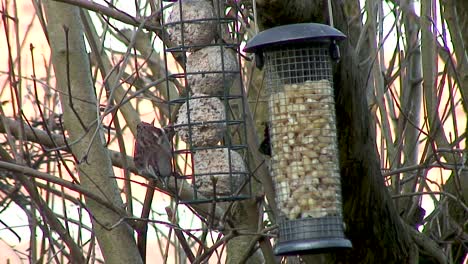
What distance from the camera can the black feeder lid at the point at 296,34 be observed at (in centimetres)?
245

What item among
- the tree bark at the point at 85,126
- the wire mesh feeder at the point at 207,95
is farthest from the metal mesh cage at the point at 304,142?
the tree bark at the point at 85,126

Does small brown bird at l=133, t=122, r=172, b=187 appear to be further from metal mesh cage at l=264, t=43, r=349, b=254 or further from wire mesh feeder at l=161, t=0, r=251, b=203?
metal mesh cage at l=264, t=43, r=349, b=254

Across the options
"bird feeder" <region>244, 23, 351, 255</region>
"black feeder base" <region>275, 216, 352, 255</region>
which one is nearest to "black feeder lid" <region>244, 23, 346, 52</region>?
"bird feeder" <region>244, 23, 351, 255</region>

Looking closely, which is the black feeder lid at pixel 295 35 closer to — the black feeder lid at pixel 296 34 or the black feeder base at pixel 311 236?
the black feeder lid at pixel 296 34

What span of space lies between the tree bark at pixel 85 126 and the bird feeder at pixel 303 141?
71 cm

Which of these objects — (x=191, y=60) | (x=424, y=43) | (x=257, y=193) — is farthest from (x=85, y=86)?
(x=424, y=43)

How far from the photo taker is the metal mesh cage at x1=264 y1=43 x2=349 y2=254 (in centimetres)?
270

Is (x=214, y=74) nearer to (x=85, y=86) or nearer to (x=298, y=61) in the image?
(x=298, y=61)

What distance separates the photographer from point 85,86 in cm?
334

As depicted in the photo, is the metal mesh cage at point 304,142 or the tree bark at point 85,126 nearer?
the metal mesh cage at point 304,142

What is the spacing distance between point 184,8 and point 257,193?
1.06 metres

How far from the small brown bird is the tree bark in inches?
10.8

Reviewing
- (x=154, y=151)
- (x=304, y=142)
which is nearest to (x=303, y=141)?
(x=304, y=142)

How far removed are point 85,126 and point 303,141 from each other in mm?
885
